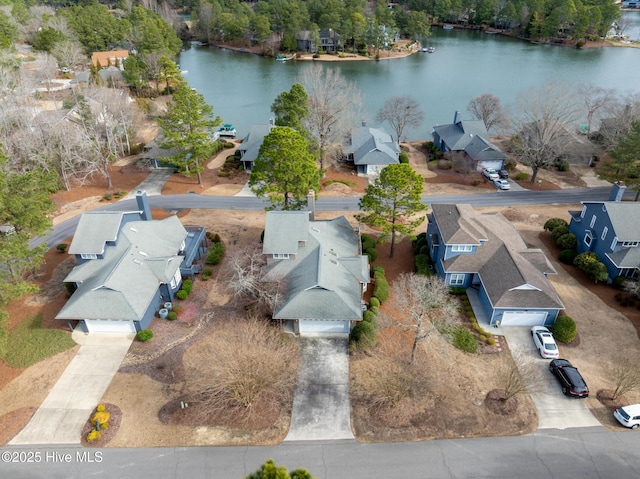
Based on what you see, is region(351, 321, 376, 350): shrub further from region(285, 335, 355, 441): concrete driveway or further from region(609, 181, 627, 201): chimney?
region(609, 181, 627, 201): chimney

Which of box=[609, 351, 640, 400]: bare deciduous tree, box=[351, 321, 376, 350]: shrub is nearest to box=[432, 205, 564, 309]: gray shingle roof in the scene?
box=[609, 351, 640, 400]: bare deciduous tree

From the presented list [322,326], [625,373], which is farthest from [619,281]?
[322,326]

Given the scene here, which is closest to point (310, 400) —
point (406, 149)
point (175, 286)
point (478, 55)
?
point (175, 286)

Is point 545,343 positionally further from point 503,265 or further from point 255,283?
point 255,283

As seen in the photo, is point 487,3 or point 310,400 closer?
point 310,400

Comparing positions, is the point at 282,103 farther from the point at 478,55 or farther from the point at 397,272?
Answer: the point at 478,55

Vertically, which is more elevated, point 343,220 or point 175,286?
point 343,220

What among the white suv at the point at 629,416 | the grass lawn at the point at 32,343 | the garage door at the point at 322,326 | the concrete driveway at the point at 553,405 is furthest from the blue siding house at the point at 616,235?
the grass lawn at the point at 32,343
